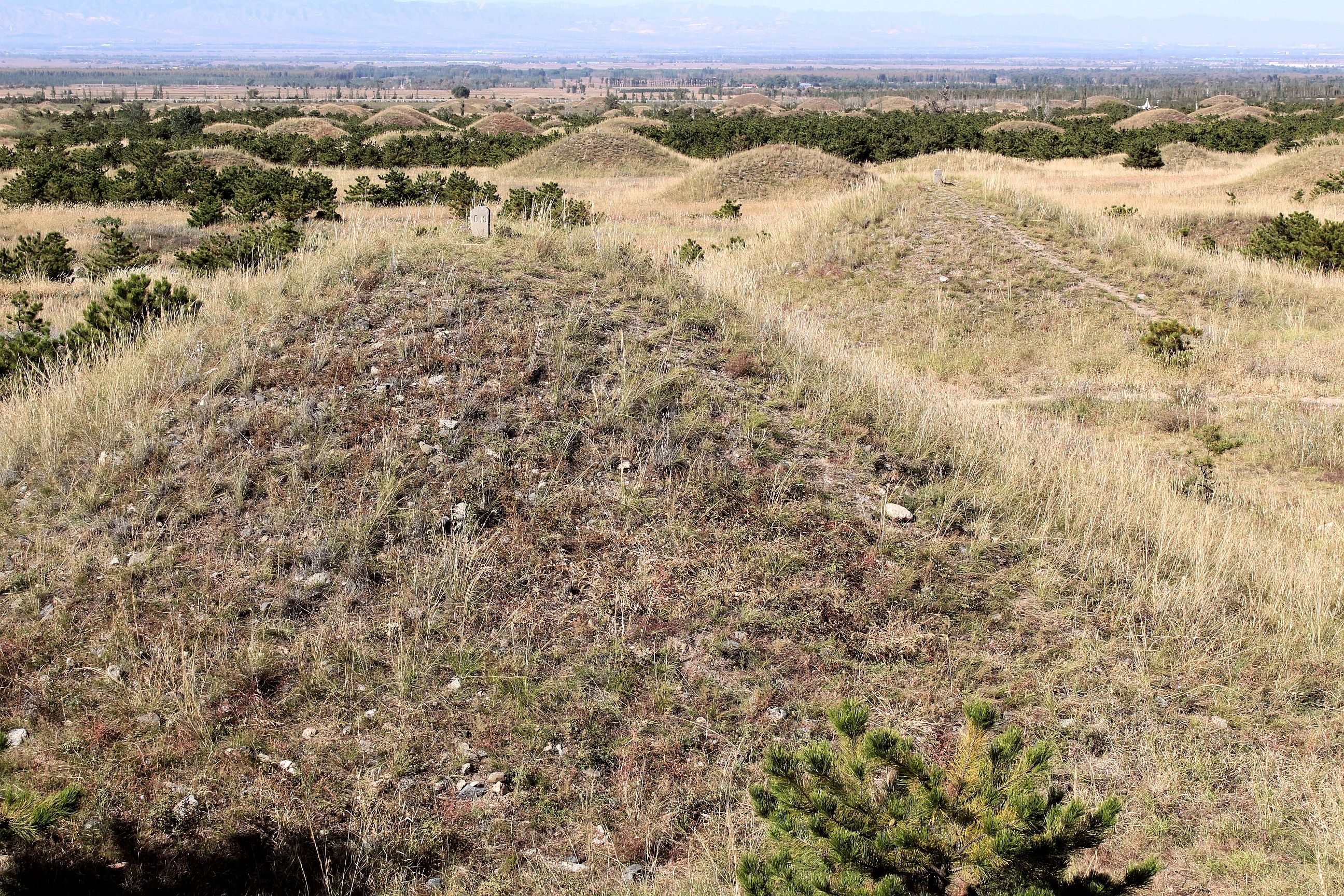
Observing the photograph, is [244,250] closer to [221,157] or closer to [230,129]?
[221,157]

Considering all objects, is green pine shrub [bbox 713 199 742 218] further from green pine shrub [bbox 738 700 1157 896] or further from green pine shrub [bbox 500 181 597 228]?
green pine shrub [bbox 738 700 1157 896]

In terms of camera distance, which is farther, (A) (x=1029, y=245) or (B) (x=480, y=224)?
(A) (x=1029, y=245)

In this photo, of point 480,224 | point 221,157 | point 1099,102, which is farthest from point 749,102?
point 480,224

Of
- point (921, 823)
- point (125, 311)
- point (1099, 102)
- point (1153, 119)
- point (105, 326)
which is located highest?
point (1099, 102)

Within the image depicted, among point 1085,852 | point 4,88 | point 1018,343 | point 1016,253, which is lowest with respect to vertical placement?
point 1085,852

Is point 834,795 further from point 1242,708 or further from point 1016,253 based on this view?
point 1016,253

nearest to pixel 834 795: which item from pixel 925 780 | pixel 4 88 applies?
pixel 925 780
